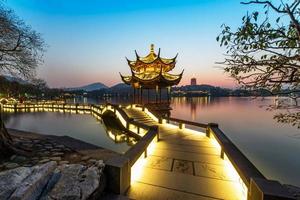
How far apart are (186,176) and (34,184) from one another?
11.6ft

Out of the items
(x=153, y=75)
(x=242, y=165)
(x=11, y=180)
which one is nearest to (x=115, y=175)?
(x=11, y=180)

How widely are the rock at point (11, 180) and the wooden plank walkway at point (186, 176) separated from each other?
210 cm

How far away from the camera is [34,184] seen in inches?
112

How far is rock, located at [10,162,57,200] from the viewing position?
2588mm

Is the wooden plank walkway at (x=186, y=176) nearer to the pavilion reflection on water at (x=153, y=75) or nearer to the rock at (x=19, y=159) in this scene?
the rock at (x=19, y=159)

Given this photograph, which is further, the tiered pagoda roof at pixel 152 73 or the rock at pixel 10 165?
the tiered pagoda roof at pixel 152 73

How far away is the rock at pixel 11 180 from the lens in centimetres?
276

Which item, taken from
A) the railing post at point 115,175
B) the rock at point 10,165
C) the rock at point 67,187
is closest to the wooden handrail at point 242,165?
the railing post at point 115,175

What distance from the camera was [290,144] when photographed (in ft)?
59.6

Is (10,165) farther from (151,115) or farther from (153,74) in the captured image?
(153,74)

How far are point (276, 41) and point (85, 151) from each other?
7889mm

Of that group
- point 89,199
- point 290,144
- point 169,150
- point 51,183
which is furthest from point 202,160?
point 290,144

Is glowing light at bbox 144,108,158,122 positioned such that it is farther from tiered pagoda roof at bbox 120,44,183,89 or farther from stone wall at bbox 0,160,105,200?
stone wall at bbox 0,160,105,200

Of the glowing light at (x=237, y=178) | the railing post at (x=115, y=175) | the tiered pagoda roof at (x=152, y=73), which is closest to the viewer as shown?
the railing post at (x=115, y=175)
